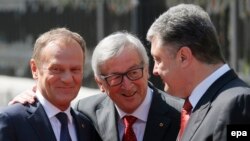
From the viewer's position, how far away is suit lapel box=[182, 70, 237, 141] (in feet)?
12.1

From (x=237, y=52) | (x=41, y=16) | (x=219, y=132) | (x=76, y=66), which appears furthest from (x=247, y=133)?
(x=41, y=16)

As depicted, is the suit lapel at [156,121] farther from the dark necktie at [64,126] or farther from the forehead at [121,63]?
the dark necktie at [64,126]

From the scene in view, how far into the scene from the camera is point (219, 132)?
11.5ft

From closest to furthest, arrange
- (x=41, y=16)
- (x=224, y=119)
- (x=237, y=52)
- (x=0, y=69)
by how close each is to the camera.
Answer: (x=224, y=119), (x=237, y=52), (x=41, y=16), (x=0, y=69)

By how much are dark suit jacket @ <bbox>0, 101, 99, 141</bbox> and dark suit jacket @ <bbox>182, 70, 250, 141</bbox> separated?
778 millimetres

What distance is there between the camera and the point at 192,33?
3.77 m

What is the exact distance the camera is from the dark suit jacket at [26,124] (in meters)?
3.92

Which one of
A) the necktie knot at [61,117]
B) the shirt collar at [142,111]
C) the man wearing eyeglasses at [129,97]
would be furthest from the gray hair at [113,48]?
the necktie knot at [61,117]

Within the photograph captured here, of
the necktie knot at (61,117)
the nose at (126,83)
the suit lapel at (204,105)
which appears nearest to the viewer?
the suit lapel at (204,105)

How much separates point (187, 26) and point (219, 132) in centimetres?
59

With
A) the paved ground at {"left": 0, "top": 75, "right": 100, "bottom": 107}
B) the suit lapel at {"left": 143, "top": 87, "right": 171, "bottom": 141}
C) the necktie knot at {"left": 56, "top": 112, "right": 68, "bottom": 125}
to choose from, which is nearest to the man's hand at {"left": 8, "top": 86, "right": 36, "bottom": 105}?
the necktie knot at {"left": 56, "top": 112, "right": 68, "bottom": 125}

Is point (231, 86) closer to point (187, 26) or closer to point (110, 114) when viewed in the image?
point (187, 26)

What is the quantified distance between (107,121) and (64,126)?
434mm

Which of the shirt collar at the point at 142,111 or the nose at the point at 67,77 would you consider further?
the shirt collar at the point at 142,111
